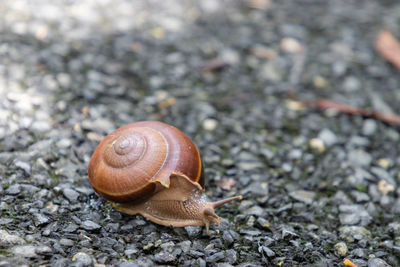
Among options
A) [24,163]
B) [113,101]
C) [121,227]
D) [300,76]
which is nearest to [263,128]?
[300,76]

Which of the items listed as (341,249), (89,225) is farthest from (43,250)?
(341,249)

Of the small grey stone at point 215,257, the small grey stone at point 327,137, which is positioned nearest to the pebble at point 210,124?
the small grey stone at point 327,137

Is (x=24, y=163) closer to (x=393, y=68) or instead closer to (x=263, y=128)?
(x=263, y=128)

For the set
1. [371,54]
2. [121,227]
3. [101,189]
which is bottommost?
[121,227]

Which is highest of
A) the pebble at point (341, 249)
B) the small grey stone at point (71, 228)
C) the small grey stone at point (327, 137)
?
the small grey stone at point (327, 137)

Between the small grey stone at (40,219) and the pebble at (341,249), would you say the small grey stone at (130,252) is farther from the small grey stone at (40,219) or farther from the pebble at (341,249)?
the pebble at (341,249)

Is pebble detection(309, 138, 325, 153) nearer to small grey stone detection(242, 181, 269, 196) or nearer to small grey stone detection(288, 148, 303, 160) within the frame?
small grey stone detection(288, 148, 303, 160)

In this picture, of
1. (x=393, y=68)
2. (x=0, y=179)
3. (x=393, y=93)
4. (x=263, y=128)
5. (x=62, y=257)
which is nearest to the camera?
(x=62, y=257)
